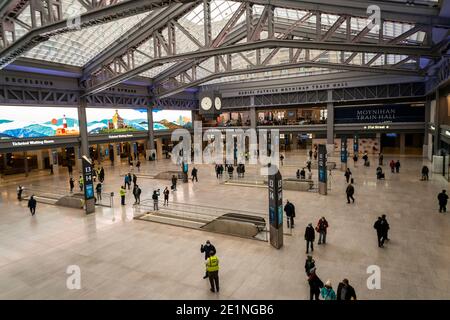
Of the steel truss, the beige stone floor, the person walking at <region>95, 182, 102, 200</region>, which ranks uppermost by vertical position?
the steel truss

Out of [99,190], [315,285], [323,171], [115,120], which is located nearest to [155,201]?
[99,190]

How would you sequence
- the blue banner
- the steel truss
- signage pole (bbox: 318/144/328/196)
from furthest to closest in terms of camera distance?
the blue banner, signage pole (bbox: 318/144/328/196), the steel truss

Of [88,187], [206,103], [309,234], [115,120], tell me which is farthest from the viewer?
[115,120]

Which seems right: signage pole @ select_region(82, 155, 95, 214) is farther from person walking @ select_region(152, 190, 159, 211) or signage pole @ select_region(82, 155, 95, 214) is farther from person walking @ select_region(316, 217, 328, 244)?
person walking @ select_region(316, 217, 328, 244)

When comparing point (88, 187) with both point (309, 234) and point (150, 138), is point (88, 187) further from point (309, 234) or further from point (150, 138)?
point (150, 138)

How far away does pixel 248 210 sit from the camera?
695 inches

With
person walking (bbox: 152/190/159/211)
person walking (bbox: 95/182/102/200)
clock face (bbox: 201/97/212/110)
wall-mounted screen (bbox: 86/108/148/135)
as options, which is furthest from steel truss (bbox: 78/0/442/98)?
person walking (bbox: 95/182/102/200)

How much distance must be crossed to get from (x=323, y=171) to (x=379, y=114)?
976 inches

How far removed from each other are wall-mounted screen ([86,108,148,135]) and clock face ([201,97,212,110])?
19.9 metres

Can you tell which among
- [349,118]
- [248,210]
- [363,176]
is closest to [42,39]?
[248,210]

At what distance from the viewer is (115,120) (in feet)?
130

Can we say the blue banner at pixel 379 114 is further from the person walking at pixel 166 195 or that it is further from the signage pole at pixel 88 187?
the signage pole at pixel 88 187

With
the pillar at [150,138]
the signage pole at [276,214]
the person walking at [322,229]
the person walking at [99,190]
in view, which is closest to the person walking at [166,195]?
the person walking at [99,190]

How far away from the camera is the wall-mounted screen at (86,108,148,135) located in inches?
1439
